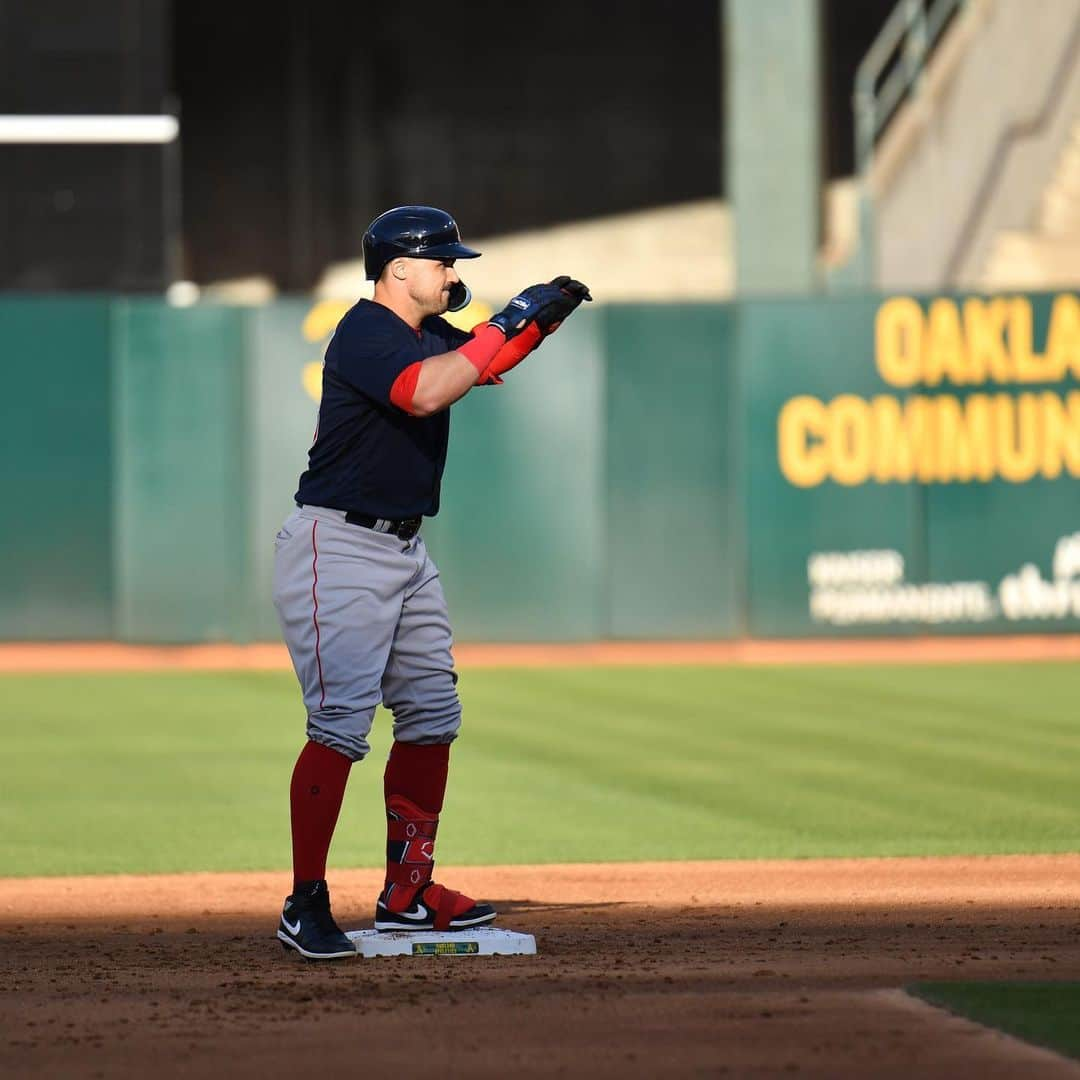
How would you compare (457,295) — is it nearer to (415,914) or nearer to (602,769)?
(415,914)

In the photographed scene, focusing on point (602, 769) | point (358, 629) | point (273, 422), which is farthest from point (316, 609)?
point (273, 422)

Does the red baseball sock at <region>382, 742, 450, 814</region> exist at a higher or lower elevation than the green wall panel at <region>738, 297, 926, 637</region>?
lower

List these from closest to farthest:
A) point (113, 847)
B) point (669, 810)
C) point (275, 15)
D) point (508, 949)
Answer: point (508, 949) → point (113, 847) → point (669, 810) → point (275, 15)

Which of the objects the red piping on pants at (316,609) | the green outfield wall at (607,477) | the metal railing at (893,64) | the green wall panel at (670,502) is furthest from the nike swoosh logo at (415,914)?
the metal railing at (893,64)

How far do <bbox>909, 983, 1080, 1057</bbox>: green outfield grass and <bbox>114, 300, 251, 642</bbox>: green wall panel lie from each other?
10971 mm

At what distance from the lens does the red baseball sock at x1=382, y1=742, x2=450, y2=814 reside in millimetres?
5746

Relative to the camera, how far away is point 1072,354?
15.6 metres

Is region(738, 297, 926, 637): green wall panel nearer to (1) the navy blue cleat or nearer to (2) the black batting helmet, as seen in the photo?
(2) the black batting helmet

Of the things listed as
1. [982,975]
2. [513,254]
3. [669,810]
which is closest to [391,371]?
[982,975]

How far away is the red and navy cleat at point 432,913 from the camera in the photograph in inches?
227

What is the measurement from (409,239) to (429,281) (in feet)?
0.39

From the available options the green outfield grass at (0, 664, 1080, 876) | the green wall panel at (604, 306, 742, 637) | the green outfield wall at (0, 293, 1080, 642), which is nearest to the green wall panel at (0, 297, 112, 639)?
the green outfield wall at (0, 293, 1080, 642)

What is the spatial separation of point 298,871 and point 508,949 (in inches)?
23.1

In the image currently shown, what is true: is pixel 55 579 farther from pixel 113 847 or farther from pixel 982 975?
pixel 982 975
